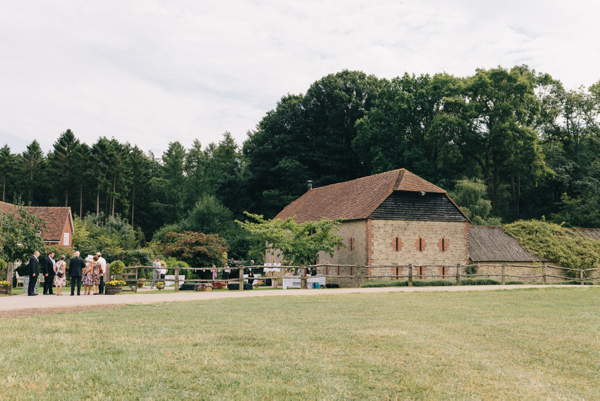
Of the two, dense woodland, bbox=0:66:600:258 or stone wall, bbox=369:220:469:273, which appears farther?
dense woodland, bbox=0:66:600:258

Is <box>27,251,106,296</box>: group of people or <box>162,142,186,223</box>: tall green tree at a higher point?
<box>162,142,186,223</box>: tall green tree

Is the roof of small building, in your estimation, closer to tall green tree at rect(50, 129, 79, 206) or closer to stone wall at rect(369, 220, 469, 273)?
stone wall at rect(369, 220, 469, 273)

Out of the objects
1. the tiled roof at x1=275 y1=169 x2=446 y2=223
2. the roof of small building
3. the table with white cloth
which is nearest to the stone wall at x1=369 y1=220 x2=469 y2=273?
the tiled roof at x1=275 y1=169 x2=446 y2=223

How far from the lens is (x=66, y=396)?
6.04m

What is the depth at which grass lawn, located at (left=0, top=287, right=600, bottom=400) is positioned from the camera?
257 inches

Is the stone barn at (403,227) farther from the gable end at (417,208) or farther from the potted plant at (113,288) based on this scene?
the potted plant at (113,288)

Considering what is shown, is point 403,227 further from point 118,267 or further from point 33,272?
point 33,272

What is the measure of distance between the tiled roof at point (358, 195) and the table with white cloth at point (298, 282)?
6.35 m

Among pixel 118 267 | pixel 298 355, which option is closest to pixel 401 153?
pixel 118 267

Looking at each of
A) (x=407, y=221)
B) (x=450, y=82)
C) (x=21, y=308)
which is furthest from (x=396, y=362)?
(x=450, y=82)

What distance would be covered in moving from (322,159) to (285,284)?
3133 centimetres

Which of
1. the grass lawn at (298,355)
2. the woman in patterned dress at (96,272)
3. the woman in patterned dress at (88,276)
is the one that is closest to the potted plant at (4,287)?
the woman in patterned dress at (88,276)

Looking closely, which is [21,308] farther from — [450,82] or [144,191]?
[144,191]

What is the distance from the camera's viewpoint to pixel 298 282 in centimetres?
2880
